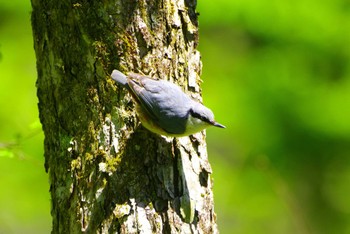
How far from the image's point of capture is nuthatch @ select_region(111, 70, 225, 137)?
2.85m

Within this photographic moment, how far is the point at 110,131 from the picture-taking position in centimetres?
288

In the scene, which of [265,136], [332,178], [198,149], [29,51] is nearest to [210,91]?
[265,136]

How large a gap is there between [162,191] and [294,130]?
13.8 feet

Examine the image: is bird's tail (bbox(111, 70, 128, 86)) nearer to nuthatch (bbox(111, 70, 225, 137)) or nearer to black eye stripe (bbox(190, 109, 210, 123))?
nuthatch (bbox(111, 70, 225, 137))

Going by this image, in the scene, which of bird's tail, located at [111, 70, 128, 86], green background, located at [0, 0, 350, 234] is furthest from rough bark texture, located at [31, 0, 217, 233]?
green background, located at [0, 0, 350, 234]

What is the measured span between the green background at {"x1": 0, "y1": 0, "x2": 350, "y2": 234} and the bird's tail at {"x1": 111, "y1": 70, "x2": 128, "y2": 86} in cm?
346

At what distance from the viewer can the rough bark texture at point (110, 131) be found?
2801 mm

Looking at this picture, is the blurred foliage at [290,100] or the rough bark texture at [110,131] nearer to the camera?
the rough bark texture at [110,131]

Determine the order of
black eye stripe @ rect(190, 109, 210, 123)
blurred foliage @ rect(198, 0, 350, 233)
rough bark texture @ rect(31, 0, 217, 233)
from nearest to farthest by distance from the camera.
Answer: rough bark texture @ rect(31, 0, 217, 233) < black eye stripe @ rect(190, 109, 210, 123) < blurred foliage @ rect(198, 0, 350, 233)

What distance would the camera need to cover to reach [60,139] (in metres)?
2.95

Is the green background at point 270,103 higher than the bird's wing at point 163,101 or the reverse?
higher

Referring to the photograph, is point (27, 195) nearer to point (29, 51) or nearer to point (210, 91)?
point (29, 51)

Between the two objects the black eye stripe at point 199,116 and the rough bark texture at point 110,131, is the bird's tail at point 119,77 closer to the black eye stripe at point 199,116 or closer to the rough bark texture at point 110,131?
the rough bark texture at point 110,131

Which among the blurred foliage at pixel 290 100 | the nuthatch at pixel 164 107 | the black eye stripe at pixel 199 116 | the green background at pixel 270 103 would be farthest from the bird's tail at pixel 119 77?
the blurred foliage at pixel 290 100
